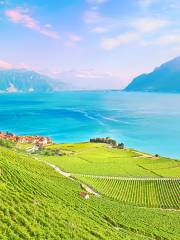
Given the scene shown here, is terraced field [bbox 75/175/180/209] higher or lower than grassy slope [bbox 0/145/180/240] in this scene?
lower

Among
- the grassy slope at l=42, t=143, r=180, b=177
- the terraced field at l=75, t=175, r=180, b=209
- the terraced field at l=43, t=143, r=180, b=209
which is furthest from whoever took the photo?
the grassy slope at l=42, t=143, r=180, b=177

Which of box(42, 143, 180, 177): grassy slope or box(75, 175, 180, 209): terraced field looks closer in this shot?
box(75, 175, 180, 209): terraced field

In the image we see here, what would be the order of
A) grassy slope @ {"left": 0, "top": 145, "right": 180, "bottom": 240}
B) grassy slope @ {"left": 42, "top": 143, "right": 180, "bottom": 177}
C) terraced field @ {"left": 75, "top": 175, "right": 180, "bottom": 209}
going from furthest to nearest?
grassy slope @ {"left": 42, "top": 143, "right": 180, "bottom": 177} → terraced field @ {"left": 75, "top": 175, "right": 180, "bottom": 209} → grassy slope @ {"left": 0, "top": 145, "right": 180, "bottom": 240}

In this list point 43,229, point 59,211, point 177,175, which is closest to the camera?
point 43,229

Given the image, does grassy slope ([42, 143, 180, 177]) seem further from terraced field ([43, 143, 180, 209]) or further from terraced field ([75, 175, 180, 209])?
terraced field ([75, 175, 180, 209])

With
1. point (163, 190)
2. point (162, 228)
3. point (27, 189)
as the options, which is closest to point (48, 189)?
point (27, 189)

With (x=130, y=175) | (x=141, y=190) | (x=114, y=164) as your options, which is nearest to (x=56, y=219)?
(x=141, y=190)

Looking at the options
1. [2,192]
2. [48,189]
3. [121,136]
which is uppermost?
[2,192]

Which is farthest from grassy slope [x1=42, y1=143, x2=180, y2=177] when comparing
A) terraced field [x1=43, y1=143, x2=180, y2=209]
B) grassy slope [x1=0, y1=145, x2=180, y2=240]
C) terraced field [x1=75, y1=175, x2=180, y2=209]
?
grassy slope [x1=0, y1=145, x2=180, y2=240]

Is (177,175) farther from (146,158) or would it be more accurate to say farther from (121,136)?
(121,136)
